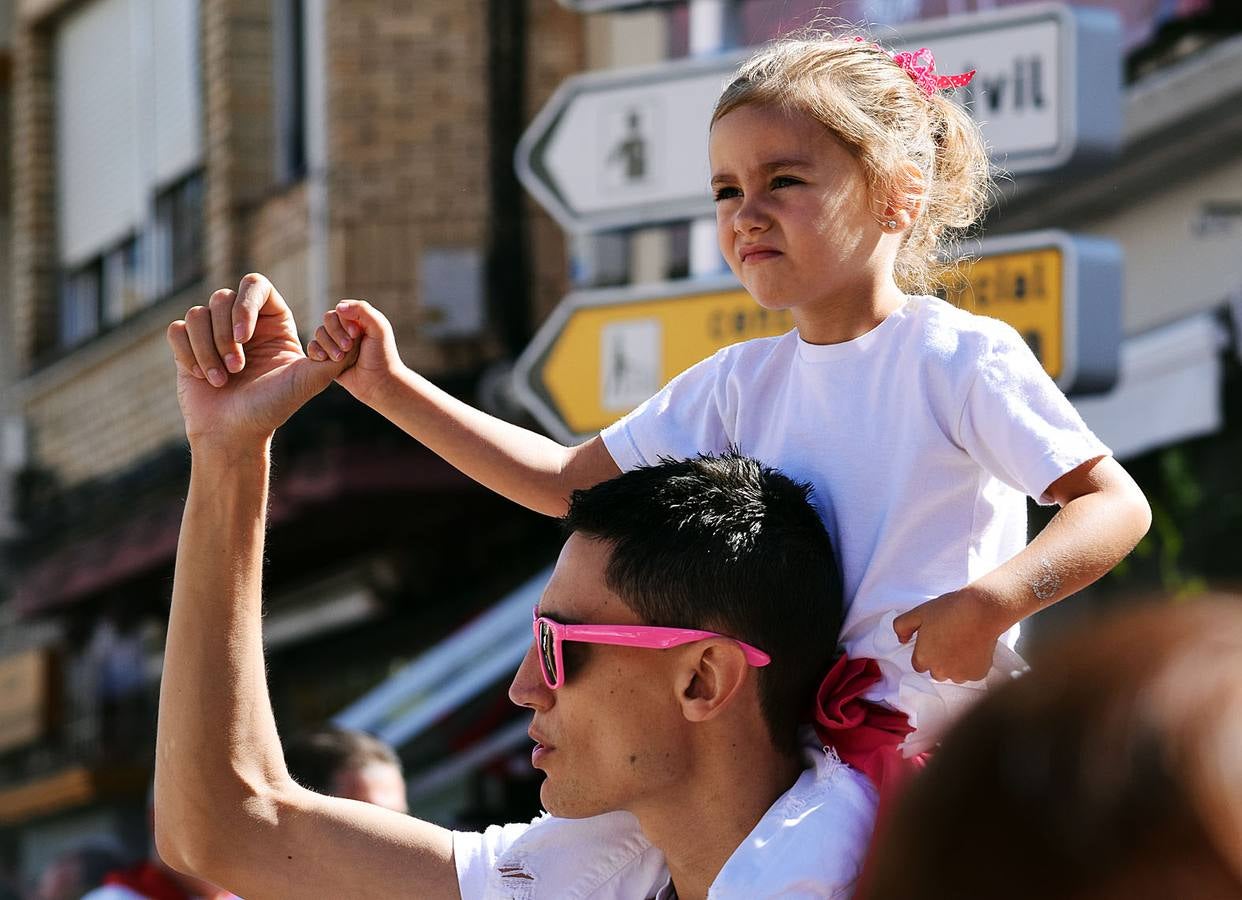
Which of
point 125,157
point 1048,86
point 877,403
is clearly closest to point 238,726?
point 877,403

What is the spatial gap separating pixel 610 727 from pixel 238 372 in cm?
68

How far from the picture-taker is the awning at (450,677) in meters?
8.55

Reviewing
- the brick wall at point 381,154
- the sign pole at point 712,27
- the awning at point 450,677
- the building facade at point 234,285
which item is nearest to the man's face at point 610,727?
the sign pole at point 712,27

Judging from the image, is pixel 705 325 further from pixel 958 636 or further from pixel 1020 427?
pixel 958 636

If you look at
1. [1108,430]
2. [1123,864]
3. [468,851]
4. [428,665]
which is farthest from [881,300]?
[428,665]

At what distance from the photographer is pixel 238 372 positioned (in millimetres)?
2445

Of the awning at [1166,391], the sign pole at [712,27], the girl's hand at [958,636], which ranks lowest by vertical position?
the awning at [1166,391]

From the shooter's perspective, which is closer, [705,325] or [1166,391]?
[705,325]

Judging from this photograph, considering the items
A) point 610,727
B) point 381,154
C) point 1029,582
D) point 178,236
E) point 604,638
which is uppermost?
point 381,154

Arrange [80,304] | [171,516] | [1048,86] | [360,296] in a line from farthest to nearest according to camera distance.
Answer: [80,304] < [171,516] < [360,296] < [1048,86]

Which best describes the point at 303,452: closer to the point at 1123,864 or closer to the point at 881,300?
the point at 881,300

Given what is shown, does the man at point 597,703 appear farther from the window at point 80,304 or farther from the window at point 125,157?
the window at point 80,304

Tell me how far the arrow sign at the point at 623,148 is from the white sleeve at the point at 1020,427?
4.62 m

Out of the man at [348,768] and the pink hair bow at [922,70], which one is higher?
the pink hair bow at [922,70]
